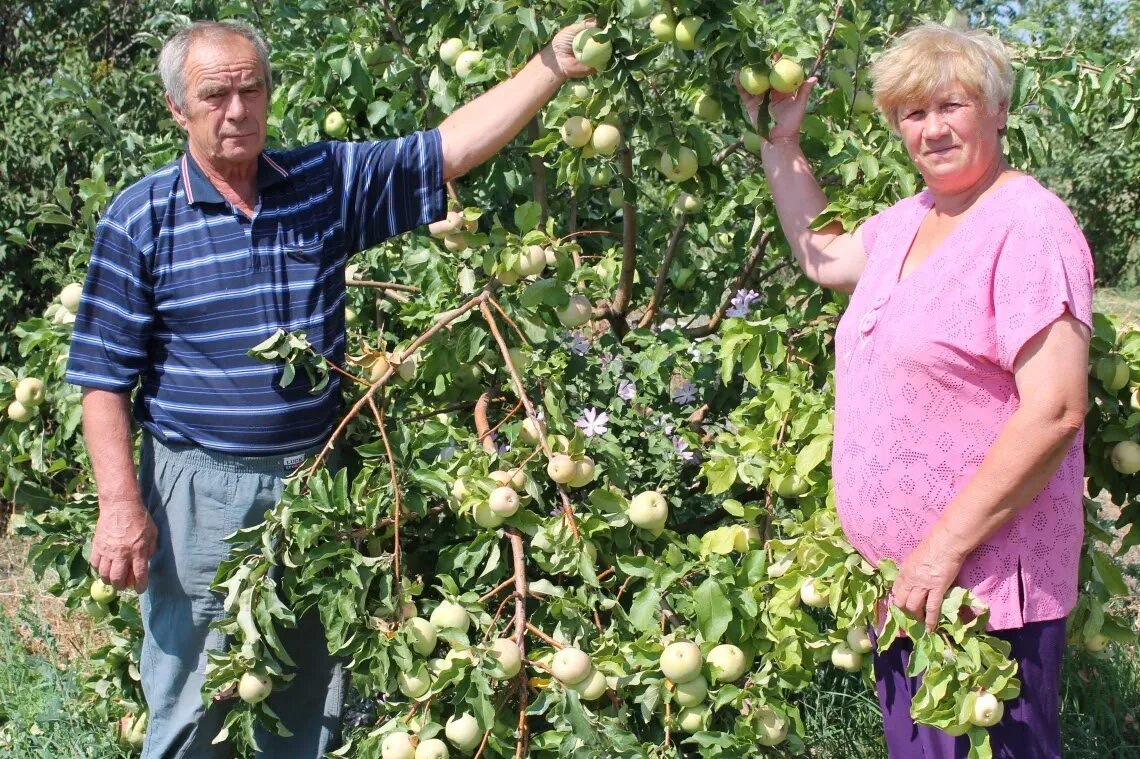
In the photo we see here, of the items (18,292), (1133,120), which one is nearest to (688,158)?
(1133,120)

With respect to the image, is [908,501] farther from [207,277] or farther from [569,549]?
[207,277]

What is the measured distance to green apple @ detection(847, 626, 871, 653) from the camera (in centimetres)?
207

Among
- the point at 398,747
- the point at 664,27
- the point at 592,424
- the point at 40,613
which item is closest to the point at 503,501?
the point at 592,424

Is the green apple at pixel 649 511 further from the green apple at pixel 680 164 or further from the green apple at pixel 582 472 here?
the green apple at pixel 680 164

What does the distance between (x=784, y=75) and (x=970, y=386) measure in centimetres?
72

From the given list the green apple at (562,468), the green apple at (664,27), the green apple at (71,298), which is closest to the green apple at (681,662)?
the green apple at (562,468)

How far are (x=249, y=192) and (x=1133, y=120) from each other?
1853 mm

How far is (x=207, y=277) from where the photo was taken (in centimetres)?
207

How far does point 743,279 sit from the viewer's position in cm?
278

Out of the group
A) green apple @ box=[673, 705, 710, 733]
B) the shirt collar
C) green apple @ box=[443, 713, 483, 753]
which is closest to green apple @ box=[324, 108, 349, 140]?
the shirt collar

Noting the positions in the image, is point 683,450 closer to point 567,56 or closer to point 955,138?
point 567,56

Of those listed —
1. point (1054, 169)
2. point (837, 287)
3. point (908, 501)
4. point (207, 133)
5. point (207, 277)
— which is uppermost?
point (207, 133)

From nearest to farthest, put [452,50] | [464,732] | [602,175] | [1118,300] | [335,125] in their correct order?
[464,732], [602,175], [452,50], [335,125], [1118,300]

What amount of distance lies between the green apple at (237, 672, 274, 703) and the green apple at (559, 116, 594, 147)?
1140 millimetres
